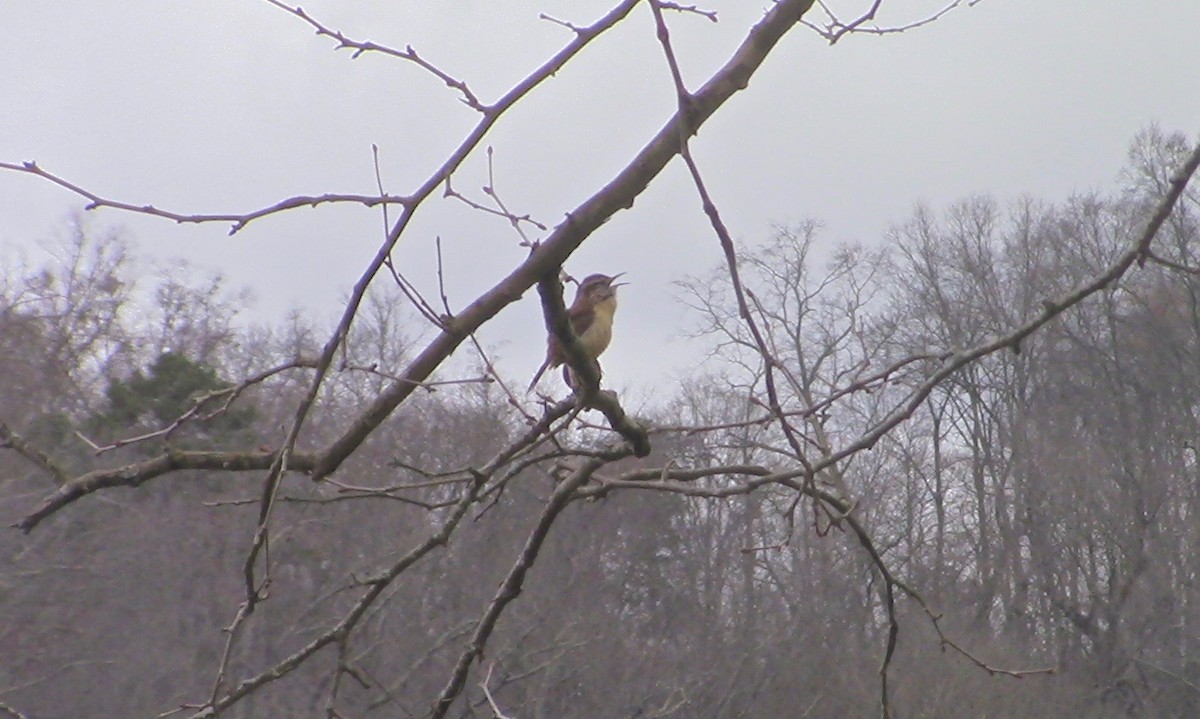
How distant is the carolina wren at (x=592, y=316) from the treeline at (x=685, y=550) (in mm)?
6520

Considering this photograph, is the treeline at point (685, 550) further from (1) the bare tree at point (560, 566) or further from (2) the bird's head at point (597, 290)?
(2) the bird's head at point (597, 290)

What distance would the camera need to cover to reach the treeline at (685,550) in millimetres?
16281

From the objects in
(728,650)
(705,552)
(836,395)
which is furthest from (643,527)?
(836,395)

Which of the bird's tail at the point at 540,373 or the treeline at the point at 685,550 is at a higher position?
the treeline at the point at 685,550

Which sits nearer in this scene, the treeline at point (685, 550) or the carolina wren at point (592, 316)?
the carolina wren at point (592, 316)

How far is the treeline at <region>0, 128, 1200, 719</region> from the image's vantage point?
641 inches

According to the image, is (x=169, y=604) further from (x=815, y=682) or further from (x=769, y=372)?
(x=769, y=372)

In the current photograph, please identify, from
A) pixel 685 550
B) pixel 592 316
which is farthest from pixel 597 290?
pixel 685 550

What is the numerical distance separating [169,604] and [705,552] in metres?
7.29

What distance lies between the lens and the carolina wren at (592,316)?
4.11 m

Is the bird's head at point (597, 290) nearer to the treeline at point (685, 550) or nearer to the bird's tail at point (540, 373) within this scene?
the bird's tail at point (540, 373)

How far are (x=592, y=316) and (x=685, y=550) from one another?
48.7ft

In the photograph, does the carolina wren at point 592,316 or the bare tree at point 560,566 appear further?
the bare tree at point 560,566

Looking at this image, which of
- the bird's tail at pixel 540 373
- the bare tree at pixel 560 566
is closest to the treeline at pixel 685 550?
the bare tree at pixel 560 566
